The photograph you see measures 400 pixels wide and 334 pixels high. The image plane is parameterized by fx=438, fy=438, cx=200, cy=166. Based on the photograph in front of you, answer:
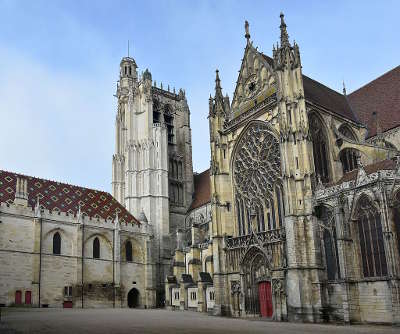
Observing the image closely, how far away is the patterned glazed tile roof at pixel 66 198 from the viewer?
36.8m

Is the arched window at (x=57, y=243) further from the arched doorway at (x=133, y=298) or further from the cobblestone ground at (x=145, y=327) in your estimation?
the cobblestone ground at (x=145, y=327)

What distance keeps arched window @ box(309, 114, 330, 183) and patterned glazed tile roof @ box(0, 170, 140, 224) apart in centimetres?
2060

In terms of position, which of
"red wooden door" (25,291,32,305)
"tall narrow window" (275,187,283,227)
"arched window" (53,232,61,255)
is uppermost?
"tall narrow window" (275,187,283,227)

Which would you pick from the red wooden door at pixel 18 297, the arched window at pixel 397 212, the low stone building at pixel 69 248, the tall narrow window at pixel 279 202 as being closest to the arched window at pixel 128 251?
the low stone building at pixel 69 248

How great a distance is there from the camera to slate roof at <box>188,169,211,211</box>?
4553 cm

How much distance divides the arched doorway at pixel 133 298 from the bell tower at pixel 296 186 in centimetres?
2026

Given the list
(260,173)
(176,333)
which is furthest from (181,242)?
(176,333)

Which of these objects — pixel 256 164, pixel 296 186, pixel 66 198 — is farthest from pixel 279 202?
pixel 66 198

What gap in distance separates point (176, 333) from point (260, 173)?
17.1m

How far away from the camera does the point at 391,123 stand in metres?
29.6

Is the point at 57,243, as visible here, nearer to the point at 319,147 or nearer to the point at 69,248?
the point at 69,248

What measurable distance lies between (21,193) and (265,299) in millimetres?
21124

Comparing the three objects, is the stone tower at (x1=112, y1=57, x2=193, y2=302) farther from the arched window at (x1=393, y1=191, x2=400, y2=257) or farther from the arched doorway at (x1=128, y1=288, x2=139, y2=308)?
the arched window at (x1=393, y1=191, x2=400, y2=257)

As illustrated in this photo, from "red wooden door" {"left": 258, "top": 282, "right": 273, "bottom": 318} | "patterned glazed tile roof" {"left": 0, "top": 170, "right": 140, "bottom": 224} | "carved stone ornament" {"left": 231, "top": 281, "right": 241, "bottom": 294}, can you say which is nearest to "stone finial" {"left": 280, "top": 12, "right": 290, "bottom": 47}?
"red wooden door" {"left": 258, "top": 282, "right": 273, "bottom": 318}
